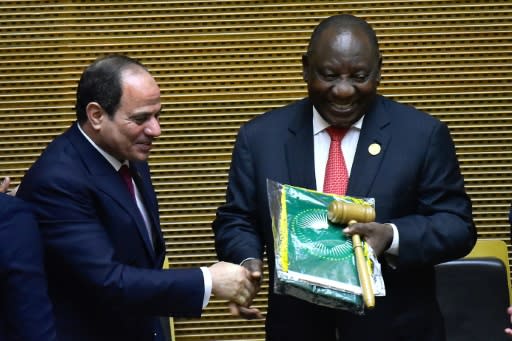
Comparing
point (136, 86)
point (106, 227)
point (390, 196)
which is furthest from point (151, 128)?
point (390, 196)

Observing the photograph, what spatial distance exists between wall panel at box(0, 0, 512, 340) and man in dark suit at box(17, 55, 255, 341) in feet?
5.50

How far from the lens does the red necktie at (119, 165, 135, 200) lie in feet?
12.3

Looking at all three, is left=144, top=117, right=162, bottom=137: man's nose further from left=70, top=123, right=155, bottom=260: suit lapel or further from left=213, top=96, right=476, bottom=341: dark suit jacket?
left=213, top=96, right=476, bottom=341: dark suit jacket

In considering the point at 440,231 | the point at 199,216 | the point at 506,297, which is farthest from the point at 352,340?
the point at 199,216

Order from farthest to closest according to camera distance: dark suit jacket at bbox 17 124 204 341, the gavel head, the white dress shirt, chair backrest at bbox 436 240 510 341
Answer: chair backrest at bbox 436 240 510 341, the white dress shirt, dark suit jacket at bbox 17 124 204 341, the gavel head

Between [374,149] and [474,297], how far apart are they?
1.41 meters

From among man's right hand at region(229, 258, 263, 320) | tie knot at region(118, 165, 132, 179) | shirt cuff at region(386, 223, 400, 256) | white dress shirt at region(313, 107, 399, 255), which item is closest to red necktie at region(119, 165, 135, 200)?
tie knot at region(118, 165, 132, 179)

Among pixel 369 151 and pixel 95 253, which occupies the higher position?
pixel 369 151

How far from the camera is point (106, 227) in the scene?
141 inches

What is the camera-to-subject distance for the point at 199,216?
18.2 feet

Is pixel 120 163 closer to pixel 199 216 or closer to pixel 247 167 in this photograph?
pixel 247 167

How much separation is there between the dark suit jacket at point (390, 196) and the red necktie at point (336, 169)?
0.15ft

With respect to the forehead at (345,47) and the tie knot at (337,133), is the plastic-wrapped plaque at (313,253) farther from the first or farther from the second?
the forehead at (345,47)

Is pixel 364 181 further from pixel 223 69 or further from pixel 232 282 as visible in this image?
pixel 223 69
